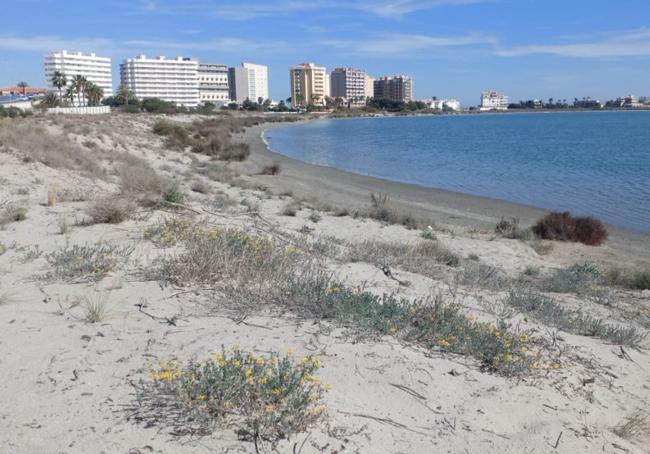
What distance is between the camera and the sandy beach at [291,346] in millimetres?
3408

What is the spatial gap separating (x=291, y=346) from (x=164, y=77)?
17910 centimetres

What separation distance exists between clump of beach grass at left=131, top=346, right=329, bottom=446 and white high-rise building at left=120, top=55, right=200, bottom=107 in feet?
572

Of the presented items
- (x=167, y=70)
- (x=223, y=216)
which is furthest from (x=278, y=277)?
(x=167, y=70)

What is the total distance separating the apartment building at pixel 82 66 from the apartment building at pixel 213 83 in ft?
97.7

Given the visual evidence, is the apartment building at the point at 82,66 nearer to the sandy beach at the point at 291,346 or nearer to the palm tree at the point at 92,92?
the palm tree at the point at 92,92

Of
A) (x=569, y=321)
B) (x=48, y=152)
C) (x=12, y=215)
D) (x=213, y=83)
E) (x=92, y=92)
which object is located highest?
(x=213, y=83)

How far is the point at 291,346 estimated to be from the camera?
4.55m

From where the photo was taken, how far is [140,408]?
11.6 ft

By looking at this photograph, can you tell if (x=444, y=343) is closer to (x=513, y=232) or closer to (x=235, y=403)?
(x=235, y=403)

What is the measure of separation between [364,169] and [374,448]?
30871 mm

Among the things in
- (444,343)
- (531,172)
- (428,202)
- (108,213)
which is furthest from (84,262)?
(531,172)

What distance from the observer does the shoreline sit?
1465 cm

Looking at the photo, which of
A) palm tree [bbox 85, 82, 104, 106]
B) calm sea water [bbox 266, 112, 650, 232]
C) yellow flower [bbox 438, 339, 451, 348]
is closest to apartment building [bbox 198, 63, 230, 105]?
palm tree [bbox 85, 82, 104, 106]

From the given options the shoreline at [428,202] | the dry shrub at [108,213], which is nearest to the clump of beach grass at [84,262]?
the dry shrub at [108,213]
